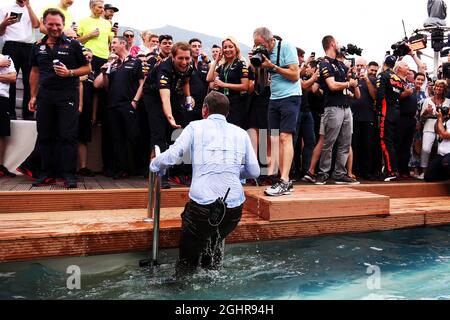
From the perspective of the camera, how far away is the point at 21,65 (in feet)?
22.7

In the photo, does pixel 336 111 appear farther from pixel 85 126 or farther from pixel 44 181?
pixel 44 181

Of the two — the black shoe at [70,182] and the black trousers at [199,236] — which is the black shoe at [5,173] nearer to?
the black shoe at [70,182]

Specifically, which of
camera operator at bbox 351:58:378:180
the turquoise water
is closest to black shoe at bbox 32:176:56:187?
the turquoise water

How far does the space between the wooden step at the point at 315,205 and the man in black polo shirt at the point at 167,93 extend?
50.7 inches

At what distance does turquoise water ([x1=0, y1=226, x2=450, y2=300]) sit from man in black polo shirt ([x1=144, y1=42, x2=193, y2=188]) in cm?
168

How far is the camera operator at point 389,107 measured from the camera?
7195 millimetres

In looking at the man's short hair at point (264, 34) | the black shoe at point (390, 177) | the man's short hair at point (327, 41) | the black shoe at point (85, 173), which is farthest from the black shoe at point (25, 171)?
the black shoe at point (390, 177)

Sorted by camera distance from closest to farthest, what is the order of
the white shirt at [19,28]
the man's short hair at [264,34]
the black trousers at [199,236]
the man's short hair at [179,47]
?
the black trousers at [199,236] < the man's short hair at [264,34] < the man's short hair at [179,47] < the white shirt at [19,28]

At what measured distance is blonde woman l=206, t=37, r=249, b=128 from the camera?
5902mm

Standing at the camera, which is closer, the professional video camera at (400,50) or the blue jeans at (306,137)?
the blue jeans at (306,137)

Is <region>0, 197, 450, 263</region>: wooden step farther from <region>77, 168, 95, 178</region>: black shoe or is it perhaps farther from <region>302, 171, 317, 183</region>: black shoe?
<region>77, 168, 95, 178</region>: black shoe

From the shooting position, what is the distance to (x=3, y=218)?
4.34 m

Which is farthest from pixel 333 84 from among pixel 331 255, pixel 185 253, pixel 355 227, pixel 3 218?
pixel 3 218

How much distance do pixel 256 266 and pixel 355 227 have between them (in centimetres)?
155
